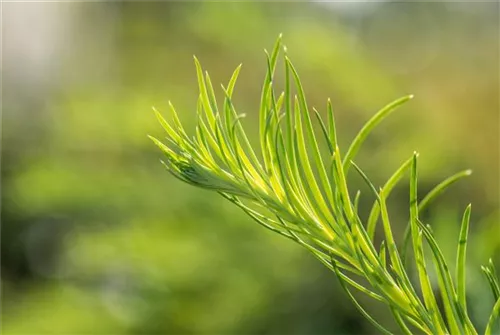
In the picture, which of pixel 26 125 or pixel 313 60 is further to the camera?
pixel 26 125

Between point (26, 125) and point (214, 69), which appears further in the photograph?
point (214, 69)

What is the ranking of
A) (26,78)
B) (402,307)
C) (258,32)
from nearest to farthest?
1. (402,307)
2. (258,32)
3. (26,78)

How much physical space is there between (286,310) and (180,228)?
0.16 m

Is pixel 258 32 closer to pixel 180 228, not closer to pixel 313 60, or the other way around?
pixel 313 60

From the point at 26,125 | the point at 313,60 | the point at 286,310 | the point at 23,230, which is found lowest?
the point at 23,230

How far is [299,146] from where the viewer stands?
108mm

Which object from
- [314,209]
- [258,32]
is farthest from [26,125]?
[314,209]

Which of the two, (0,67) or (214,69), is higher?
(214,69)

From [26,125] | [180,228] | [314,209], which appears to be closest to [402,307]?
[314,209]

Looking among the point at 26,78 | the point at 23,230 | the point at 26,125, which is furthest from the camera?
the point at 26,78

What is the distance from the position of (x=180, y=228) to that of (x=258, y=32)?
0.33 meters

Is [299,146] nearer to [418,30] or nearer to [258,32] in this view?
[258,32]

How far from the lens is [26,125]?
2.01 m

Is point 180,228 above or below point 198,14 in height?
below
